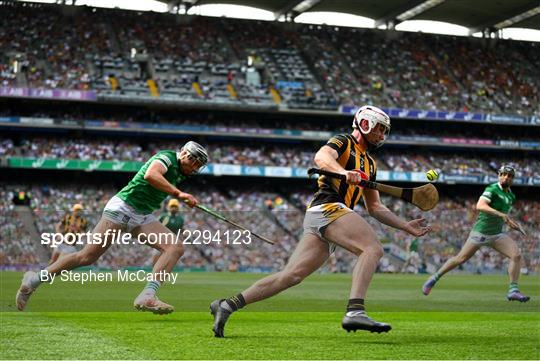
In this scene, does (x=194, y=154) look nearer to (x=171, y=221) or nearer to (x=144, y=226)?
(x=144, y=226)

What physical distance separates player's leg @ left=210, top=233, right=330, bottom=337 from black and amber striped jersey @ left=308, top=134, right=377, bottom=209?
44cm

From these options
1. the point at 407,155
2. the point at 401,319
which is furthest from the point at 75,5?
the point at 401,319

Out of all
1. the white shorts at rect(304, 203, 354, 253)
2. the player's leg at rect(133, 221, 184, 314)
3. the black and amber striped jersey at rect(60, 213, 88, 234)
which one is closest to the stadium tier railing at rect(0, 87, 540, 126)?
the black and amber striped jersey at rect(60, 213, 88, 234)

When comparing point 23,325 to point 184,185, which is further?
point 184,185

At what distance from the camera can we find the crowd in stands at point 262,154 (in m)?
51.4

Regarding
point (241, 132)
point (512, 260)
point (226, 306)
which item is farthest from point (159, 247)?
point (241, 132)

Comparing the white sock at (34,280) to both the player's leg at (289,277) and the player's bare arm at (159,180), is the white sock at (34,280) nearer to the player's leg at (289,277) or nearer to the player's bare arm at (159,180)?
the player's bare arm at (159,180)

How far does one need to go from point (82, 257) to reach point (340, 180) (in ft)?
14.3

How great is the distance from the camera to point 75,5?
189ft

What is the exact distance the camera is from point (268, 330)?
10.2 meters

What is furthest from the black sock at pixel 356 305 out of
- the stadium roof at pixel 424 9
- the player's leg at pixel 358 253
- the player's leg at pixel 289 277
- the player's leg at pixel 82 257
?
the stadium roof at pixel 424 9

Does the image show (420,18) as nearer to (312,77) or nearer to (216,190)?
(312,77)

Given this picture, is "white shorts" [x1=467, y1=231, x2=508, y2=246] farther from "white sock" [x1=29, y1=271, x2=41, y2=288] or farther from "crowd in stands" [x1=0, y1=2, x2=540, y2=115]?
"crowd in stands" [x1=0, y1=2, x2=540, y2=115]

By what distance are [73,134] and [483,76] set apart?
29.3 m
